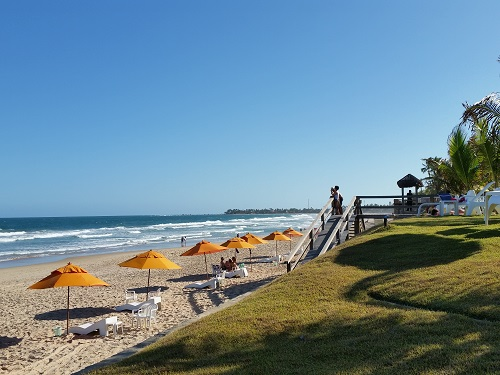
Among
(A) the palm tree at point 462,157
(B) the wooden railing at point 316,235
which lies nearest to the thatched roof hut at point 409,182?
(A) the palm tree at point 462,157

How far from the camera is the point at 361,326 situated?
5.94m

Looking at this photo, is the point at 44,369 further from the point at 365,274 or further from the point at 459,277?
the point at 459,277

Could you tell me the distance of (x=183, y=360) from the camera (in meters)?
5.59

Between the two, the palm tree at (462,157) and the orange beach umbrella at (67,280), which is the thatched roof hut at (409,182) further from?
the orange beach umbrella at (67,280)

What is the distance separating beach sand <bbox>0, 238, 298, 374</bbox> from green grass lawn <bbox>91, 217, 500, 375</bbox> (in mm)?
3294

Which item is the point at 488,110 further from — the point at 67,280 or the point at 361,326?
the point at 67,280

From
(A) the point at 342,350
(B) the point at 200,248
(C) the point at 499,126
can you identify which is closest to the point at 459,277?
(A) the point at 342,350

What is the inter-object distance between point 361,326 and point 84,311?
33.0 ft

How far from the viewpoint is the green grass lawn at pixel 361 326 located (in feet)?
16.0

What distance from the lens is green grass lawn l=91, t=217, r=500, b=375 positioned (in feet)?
16.0

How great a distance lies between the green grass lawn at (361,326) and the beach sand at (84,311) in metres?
3.29

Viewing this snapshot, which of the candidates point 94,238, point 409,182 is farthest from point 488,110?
point 94,238

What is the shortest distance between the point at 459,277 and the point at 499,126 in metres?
5.60

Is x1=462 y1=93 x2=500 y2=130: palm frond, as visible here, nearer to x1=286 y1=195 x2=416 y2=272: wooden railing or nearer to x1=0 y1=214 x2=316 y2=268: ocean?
x1=286 y1=195 x2=416 y2=272: wooden railing
